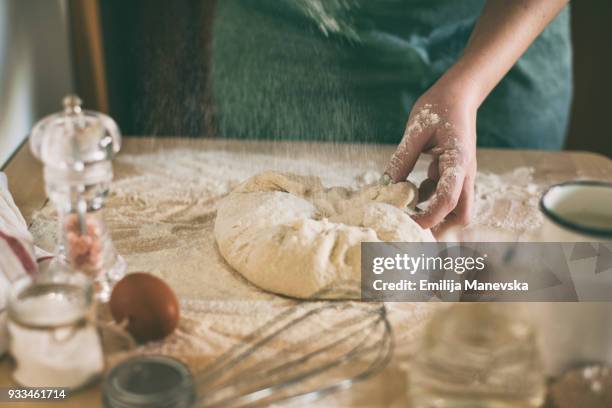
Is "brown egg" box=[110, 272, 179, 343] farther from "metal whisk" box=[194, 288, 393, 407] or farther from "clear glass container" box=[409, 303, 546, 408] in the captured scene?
"clear glass container" box=[409, 303, 546, 408]

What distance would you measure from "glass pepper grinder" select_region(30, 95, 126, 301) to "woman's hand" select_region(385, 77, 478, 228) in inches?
19.1

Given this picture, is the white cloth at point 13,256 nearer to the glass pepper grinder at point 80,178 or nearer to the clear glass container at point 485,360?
the glass pepper grinder at point 80,178

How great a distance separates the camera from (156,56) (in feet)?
6.81

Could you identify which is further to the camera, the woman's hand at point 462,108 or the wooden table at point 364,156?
the wooden table at point 364,156

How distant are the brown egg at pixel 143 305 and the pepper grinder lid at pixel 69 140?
170 millimetres

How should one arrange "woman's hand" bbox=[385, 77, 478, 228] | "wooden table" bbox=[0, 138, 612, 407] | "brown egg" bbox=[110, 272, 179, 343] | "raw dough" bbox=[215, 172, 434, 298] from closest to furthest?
"brown egg" bbox=[110, 272, 179, 343] < "raw dough" bbox=[215, 172, 434, 298] < "woman's hand" bbox=[385, 77, 478, 228] < "wooden table" bbox=[0, 138, 612, 407]

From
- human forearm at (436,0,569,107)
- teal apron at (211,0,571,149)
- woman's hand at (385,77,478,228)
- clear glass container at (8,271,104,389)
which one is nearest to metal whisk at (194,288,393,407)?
clear glass container at (8,271,104,389)

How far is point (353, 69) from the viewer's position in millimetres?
1524

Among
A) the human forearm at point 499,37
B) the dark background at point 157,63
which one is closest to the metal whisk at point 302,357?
the human forearm at point 499,37

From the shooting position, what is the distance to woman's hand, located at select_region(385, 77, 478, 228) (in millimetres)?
1103

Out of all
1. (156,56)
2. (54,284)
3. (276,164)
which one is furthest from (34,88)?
(54,284)

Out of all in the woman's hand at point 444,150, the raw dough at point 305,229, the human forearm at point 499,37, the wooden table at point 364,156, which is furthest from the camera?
the wooden table at point 364,156

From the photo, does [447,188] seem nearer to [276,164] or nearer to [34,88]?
[276,164]

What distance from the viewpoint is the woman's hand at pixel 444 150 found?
43.4 inches
